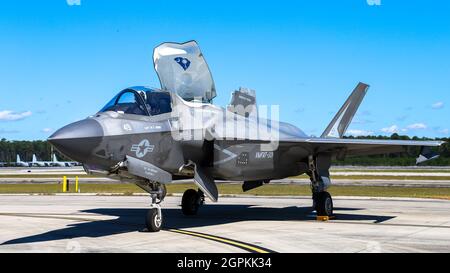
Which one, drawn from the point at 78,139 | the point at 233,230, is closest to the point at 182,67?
the point at 233,230

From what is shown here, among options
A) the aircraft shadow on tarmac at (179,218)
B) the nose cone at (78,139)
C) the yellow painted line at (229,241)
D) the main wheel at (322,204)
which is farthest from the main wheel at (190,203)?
the nose cone at (78,139)

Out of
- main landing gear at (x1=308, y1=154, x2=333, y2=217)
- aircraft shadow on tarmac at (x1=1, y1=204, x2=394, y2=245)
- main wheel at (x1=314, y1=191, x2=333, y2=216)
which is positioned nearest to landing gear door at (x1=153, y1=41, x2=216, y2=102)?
aircraft shadow on tarmac at (x1=1, y1=204, x2=394, y2=245)

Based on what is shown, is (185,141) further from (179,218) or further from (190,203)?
(190,203)

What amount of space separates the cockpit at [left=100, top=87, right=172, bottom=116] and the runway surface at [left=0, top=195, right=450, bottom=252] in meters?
2.82

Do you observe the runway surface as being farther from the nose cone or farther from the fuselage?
the nose cone

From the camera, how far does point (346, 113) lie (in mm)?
20516

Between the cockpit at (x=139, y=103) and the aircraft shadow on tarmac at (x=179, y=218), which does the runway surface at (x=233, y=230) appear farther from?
the cockpit at (x=139, y=103)

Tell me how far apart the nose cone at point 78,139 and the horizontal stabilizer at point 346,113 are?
1106 cm

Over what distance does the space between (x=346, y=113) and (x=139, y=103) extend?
10.2m

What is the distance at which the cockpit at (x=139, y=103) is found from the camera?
12.4 m

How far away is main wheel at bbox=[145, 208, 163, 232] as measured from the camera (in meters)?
12.8
